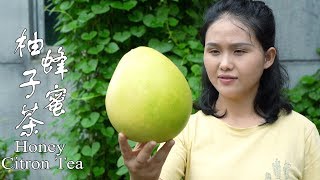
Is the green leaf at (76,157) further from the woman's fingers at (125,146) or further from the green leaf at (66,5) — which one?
the woman's fingers at (125,146)

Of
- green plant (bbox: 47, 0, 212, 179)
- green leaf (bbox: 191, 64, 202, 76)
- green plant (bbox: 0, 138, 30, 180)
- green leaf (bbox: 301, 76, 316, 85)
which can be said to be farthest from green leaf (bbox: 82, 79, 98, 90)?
green leaf (bbox: 301, 76, 316, 85)

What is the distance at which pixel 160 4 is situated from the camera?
2.74m

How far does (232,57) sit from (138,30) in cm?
137

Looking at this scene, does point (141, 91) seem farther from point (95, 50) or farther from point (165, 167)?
point (95, 50)

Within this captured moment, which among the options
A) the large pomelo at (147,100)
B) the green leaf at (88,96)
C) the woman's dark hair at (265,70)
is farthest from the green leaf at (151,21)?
the large pomelo at (147,100)

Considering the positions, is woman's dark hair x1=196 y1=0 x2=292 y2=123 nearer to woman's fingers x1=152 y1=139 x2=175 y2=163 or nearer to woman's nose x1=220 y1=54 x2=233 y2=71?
woman's nose x1=220 y1=54 x2=233 y2=71

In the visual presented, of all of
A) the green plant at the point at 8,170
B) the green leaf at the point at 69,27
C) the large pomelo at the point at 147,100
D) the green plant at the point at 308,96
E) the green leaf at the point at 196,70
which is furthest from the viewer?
the green plant at the point at 8,170

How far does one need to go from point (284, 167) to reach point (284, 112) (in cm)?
19

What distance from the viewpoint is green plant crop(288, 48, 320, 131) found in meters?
2.87

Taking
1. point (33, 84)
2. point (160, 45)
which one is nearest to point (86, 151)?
point (160, 45)

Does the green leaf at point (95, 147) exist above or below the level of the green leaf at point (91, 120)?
below

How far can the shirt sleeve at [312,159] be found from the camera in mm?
1438

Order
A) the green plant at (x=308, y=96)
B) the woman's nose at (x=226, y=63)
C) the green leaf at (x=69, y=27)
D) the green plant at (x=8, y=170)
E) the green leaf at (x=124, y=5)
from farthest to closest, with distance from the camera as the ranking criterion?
the green plant at (x=8, y=170), the green plant at (x=308, y=96), the green leaf at (x=69, y=27), the green leaf at (x=124, y=5), the woman's nose at (x=226, y=63)

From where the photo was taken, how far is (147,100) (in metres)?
1.23
